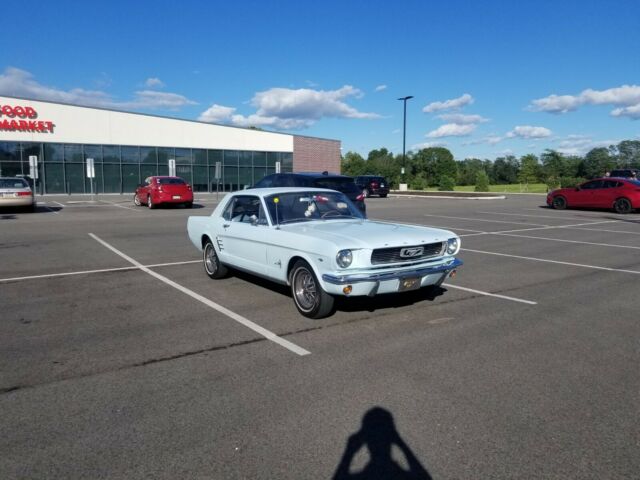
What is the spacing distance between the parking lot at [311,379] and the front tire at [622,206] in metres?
17.0

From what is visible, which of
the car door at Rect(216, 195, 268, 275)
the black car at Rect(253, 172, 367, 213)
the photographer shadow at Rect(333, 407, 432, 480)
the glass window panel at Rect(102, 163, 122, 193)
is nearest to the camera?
the photographer shadow at Rect(333, 407, 432, 480)

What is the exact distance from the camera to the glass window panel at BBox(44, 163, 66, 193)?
3847 cm

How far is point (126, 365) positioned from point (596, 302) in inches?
230

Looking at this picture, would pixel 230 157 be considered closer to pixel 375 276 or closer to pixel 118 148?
pixel 118 148

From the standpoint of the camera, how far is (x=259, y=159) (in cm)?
5031

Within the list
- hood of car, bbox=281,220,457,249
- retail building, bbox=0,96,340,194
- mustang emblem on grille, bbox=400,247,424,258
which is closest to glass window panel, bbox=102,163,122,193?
retail building, bbox=0,96,340,194

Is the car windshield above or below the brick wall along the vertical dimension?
below

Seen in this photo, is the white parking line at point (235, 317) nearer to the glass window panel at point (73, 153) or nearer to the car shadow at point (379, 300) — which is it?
the car shadow at point (379, 300)

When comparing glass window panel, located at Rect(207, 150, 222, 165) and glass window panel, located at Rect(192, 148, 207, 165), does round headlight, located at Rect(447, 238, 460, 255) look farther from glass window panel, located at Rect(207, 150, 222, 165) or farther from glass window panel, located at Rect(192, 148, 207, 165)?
glass window panel, located at Rect(207, 150, 222, 165)

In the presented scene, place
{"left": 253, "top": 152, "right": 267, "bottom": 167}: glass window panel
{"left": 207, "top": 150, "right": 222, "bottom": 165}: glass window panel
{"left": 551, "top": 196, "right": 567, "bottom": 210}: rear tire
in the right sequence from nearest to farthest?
{"left": 551, "top": 196, "right": 567, "bottom": 210}: rear tire < {"left": 207, "top": 150, "right": 222, "bottom": 165}: glass window panel < {"left": 253, "top": 152, "right": 267, "bottom": 167}: glass window panel

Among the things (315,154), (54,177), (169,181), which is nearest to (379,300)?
(169,181)

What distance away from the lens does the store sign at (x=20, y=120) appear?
3653 centimetres

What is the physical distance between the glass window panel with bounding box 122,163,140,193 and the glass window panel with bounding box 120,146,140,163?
1.37ft

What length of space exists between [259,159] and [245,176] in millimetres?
2435
